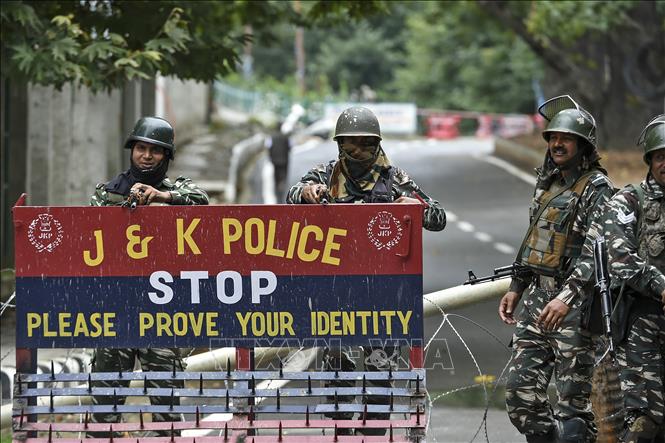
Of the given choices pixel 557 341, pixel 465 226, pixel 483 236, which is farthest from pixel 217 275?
pixel 465 226

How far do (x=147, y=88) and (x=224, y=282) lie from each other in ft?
71.4

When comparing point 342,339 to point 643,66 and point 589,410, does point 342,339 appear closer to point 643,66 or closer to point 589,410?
point 589,410

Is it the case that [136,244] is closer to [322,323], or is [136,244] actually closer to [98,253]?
[98,253]

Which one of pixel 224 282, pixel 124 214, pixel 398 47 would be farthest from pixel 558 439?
pixel 398 47

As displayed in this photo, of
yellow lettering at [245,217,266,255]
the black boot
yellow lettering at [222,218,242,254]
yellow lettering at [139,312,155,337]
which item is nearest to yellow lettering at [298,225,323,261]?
yellow lettering at [245,217,266,255]

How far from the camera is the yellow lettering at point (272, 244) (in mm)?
6574

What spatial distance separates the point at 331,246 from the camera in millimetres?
6570

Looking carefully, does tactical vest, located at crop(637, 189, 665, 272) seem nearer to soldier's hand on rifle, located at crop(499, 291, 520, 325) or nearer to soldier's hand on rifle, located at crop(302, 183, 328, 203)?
soldier's hand on rifle, located at crop(499, 291, 520, 325)

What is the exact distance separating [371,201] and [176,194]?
1.00 meters

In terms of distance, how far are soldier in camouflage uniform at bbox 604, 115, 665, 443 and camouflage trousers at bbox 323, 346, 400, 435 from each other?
115 cm

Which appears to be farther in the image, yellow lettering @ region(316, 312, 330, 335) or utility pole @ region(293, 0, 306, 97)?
utility pole @ region(293, 0, 306, 97)

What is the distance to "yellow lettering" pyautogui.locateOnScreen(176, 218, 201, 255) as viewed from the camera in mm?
6590

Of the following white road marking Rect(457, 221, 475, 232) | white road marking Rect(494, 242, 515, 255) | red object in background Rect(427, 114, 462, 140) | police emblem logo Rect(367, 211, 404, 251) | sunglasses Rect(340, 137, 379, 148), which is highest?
red object in background Rect(427, 114, 462, 140)

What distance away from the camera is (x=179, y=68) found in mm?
13531
